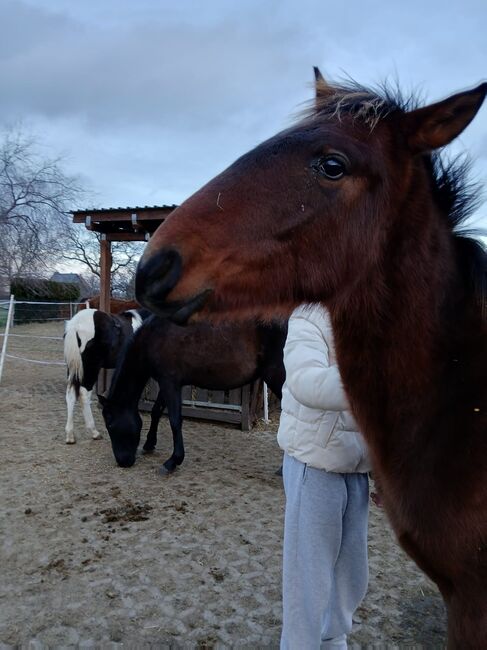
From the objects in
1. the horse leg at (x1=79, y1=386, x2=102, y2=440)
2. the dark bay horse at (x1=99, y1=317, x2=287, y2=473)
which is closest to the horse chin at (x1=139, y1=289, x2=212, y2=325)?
the dark bay horse at (x1=99, y1=317, x2=287, y2=473)

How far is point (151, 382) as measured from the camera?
29.5 feet

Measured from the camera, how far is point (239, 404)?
831cm

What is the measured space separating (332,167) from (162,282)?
2.28 feet

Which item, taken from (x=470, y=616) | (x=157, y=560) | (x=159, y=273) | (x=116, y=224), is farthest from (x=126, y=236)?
(x=470, y=616)

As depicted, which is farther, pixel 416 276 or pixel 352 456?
pixel 352 456

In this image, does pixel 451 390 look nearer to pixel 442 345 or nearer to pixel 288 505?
pixel 442 345

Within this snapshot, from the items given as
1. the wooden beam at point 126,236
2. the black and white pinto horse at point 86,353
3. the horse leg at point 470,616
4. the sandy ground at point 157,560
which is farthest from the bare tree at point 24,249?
the horse leg at point 470,616

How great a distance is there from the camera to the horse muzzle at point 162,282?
4.60 feet

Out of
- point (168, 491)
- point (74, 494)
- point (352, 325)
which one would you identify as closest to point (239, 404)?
point (168, 491)

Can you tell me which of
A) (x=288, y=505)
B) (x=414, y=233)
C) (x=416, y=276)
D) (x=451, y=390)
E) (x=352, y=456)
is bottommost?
(x=288, y=505)

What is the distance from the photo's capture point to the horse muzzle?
1403mm

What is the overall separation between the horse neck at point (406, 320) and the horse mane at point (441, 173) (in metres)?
0.06

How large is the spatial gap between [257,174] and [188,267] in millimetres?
434

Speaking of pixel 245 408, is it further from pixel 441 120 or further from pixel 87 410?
pixel 441 120
